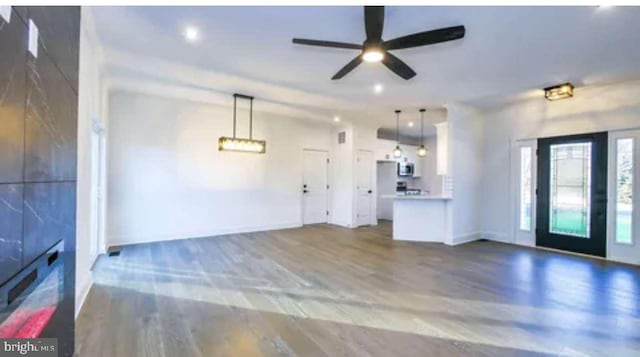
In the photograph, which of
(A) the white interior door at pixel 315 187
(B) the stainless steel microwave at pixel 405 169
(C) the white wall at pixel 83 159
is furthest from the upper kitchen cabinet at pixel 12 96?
(B) the stainless steel microwave at pixel 405 169

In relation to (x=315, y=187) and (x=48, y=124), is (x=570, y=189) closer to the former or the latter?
(x=315, y=187)

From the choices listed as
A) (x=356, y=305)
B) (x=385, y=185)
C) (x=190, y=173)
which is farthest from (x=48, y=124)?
(x=385, y=185)

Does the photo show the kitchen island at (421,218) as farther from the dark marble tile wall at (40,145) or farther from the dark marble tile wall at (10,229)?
the dark marble tile wall at (10,229)

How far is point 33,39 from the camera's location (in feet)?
4.83

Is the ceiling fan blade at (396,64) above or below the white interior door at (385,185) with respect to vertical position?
above

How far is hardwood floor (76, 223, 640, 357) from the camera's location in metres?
2.41

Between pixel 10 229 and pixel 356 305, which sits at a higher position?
pixel 10 229

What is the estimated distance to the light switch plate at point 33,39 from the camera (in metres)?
1.43

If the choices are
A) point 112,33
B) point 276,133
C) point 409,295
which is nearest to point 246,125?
point 276,133

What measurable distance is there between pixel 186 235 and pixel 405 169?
7128 mm

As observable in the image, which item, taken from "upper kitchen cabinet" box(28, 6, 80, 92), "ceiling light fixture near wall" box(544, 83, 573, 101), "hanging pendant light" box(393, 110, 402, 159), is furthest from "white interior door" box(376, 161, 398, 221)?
"upper kitchen cabinet" box(28, 6, 80, 92)

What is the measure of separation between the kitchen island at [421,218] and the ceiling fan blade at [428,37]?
154 inches

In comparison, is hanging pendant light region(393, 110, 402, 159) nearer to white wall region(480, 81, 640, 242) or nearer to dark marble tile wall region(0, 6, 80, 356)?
white wall region(480, 81, 640, 242)

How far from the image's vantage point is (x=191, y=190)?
256 inches
